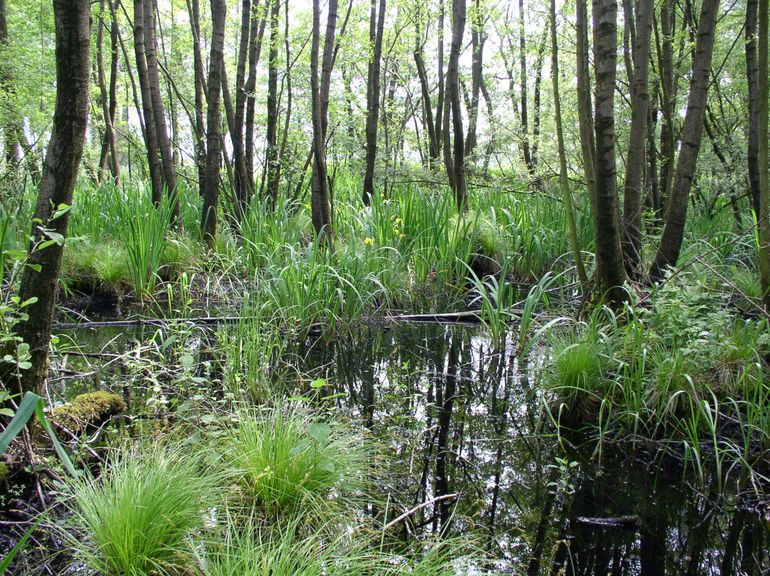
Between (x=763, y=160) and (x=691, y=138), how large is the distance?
758mm

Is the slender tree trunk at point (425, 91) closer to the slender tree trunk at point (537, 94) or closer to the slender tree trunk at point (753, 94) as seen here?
the slender tree trunk at point (537, 94)

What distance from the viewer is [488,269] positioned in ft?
20.7

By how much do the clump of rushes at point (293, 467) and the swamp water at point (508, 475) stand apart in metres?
0.18

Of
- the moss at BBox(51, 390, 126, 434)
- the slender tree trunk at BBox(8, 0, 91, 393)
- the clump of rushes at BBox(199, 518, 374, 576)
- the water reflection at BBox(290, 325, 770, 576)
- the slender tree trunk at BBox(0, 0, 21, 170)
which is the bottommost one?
the water reflection at BBox(290, 325, 770, 576)

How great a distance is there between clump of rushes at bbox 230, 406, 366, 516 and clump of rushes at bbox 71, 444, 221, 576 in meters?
0.21

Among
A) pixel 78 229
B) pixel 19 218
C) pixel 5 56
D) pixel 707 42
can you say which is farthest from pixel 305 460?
pixel 5 56

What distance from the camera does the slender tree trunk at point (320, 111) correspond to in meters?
5.12

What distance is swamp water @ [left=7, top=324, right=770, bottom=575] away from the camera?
1.99 meters

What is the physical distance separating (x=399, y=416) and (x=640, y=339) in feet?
4.27

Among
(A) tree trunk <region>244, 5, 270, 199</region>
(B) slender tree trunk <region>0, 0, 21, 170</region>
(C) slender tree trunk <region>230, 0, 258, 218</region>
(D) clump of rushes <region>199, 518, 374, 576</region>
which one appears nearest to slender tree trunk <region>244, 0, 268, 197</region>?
(A) tree trunk <region>244, 5, 270, 199</region>

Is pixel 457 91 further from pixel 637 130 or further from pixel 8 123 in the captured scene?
pixel 8 123

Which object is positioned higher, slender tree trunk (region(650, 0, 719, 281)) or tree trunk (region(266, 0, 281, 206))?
tree trunk (region(266, 0, 281, 206))

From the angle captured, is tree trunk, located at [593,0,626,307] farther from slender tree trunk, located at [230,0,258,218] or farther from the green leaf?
slender tree trunk, located at [230,0,258,218]

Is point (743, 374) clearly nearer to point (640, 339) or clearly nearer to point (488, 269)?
point (640, 339)
